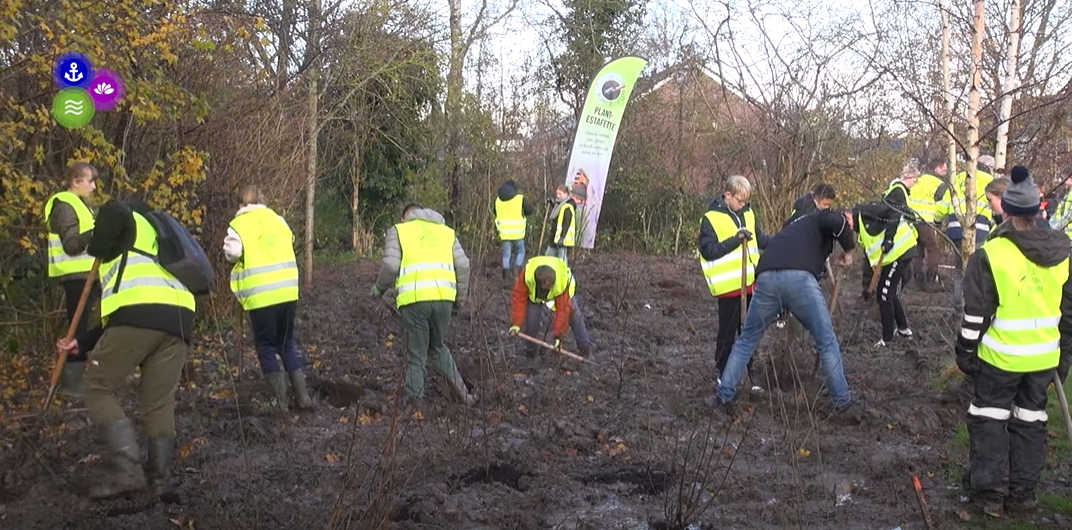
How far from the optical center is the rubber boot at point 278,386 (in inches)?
253

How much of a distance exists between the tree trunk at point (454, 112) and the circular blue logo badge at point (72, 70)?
38.7 feet

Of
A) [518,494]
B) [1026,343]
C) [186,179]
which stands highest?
[186,179]

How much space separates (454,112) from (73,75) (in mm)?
12776

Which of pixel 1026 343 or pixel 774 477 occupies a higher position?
pixel 1026 343

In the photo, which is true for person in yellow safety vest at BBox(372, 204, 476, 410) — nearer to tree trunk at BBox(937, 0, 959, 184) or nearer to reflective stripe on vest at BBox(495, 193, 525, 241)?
tree trunk at BBox(937, 0, 959, 184)

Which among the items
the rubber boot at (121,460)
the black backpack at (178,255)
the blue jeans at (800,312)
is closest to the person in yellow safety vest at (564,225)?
the blue jeans at (800,312)

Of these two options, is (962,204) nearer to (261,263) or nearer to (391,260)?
(391,260)

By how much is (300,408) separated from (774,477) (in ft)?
10.7

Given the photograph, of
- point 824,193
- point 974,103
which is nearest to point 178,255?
point 824,193

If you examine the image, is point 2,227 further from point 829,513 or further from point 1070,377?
point 1070,377

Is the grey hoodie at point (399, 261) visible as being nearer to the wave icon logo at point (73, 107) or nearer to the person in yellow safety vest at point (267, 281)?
the person in yellow safety vest at point (267, 281)

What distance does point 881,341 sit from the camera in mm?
9070

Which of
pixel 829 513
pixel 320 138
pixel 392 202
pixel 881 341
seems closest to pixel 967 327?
pixel 829 513

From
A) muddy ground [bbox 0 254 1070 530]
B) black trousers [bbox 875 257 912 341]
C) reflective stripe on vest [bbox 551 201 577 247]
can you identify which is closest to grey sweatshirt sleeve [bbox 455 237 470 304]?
muddy ground [bbox 0 254 1070 530]
